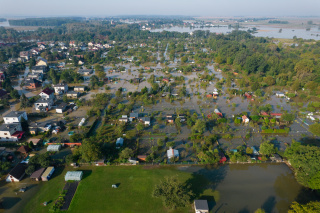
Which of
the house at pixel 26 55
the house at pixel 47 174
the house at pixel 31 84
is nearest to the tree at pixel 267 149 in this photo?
the house at pixel 47 174

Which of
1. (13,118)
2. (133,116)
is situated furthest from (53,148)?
(133,116)

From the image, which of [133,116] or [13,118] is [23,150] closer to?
[13,118]

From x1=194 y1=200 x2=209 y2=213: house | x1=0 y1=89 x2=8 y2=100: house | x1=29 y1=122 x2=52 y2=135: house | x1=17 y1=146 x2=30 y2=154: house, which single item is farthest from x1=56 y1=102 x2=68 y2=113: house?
x1=194 y1=200 x2=209 y2=213: house

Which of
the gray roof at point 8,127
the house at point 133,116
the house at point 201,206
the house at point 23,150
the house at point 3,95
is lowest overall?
the house at point 201,206

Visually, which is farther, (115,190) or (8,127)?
(8,127)

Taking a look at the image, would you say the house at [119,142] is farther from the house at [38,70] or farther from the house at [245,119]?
the house at [38,70]
